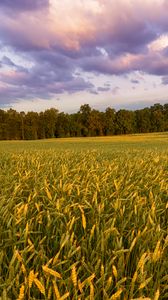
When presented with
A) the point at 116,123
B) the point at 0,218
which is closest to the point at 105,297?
the point at 0,218

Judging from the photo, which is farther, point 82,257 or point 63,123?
point 63,123

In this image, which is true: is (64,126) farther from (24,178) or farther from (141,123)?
(24,178)

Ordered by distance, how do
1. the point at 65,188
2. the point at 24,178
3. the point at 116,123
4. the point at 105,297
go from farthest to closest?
the point at 116,123 → the point at 24,178 → the point at 65,188 → the point at 105,297

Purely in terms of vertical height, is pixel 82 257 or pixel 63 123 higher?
pixel 63 123

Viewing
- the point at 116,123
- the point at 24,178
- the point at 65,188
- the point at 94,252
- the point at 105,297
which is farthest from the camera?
the point at 116,123

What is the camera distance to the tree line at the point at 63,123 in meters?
130

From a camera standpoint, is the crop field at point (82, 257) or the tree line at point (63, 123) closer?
the crop field at point (82, 257)

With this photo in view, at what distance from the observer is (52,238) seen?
2697mm

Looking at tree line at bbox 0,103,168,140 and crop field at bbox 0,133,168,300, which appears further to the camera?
tree line at bbox 0,103,168,140

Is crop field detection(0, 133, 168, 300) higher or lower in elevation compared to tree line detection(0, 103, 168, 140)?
lower

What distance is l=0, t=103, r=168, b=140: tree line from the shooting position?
13025 centimetres

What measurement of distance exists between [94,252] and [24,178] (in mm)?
2939

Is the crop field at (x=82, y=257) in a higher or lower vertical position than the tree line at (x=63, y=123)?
lower

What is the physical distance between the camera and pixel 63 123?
134m
